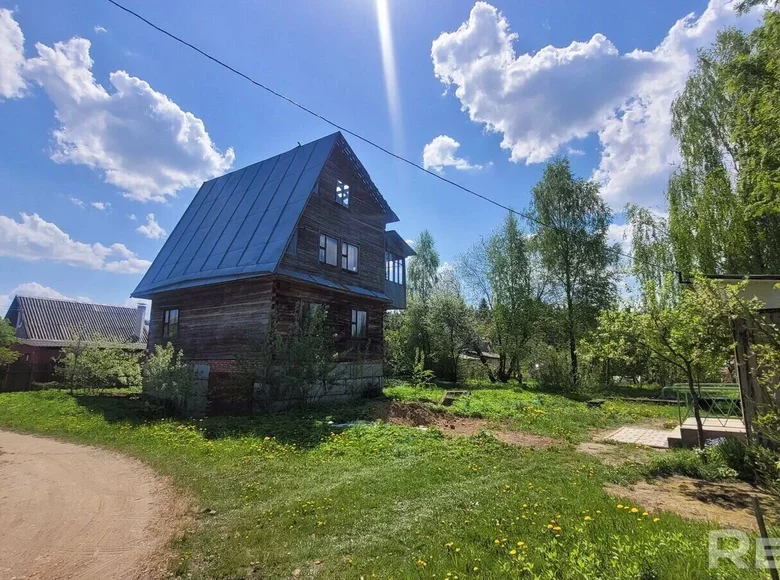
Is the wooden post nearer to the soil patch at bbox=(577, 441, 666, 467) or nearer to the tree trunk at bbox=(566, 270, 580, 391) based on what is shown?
the soil patch at bbox=(577, 441, 666, 467)

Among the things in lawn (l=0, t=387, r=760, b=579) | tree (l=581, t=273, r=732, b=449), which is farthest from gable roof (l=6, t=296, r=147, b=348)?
tree (l=581, t=273, r=732, b=449)

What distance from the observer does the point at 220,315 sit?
17.2m

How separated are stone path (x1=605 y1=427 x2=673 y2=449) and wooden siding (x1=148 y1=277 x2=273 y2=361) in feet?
39.7

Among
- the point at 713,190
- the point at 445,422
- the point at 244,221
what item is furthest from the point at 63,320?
the point at 713,190

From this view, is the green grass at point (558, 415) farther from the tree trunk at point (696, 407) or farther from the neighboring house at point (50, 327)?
the neighboring house at point (50, 327)

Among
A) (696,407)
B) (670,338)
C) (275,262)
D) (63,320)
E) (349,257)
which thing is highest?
(349,257)

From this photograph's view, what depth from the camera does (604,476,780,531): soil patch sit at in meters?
4.84

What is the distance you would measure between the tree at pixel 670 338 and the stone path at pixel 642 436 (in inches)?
68.3

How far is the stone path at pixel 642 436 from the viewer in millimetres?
9836

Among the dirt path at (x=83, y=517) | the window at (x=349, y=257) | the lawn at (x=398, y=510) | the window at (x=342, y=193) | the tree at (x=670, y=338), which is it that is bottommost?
the dirt path at (x=83, y=517)

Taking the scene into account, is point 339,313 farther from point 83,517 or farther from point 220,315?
point 83,517

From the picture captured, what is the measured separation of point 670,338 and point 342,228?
1445 cm

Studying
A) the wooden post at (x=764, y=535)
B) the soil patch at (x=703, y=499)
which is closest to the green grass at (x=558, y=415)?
the soil patch at (x=703, y=499)

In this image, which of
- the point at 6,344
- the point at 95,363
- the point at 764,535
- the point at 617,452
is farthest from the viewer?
the point at 6,344
